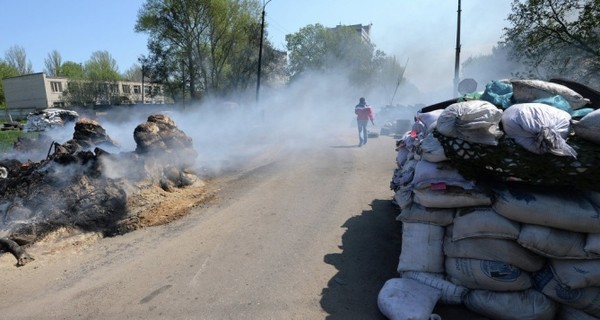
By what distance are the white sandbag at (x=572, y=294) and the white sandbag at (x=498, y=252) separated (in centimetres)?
11

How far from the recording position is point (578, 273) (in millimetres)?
2359

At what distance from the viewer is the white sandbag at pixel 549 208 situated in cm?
239

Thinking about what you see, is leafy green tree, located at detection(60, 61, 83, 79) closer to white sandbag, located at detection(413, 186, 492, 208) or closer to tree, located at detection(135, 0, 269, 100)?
tree, located at detection(135, 0, 269, 100)

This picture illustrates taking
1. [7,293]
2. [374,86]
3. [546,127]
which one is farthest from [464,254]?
[374,86]

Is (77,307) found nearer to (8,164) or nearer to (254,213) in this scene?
(254,213)

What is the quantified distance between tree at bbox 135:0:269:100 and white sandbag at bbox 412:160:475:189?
26476mm

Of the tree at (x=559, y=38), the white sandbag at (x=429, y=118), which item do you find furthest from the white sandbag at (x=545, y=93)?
the tree at (x=559, y=38)

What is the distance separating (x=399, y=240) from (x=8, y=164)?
7252 millimetres

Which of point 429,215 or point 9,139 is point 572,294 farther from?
point 9,139

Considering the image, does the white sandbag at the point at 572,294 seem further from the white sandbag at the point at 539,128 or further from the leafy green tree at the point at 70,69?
the leafy green tree at the point at 70,69

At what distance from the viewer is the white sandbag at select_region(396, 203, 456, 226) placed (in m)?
2.87

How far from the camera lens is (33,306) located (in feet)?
10.6

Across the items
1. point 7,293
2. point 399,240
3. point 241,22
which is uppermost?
point 241,22

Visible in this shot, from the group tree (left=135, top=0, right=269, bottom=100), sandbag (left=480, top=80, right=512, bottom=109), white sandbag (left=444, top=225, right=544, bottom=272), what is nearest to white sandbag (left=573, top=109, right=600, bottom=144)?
sandbag (left=480, top=80, right=512, bottom=109)
